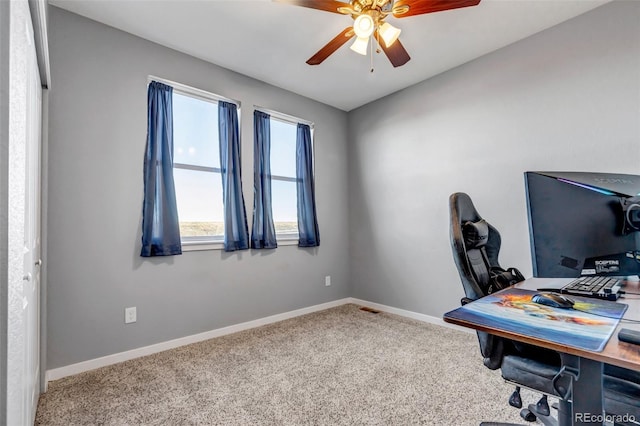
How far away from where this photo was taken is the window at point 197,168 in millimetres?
2822

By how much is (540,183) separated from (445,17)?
177 cm

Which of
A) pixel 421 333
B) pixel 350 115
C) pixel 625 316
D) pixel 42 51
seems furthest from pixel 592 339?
pixel 350 115

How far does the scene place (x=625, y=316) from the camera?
0.96 meters

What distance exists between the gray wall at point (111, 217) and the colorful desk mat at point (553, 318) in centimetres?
245

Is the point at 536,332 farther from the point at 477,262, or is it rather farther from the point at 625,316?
the point at 477,262

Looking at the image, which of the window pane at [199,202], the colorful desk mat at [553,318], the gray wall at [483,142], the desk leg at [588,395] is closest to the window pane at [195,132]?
the window pane at [199,202]

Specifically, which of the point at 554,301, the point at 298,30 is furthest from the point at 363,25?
the point at 554,301

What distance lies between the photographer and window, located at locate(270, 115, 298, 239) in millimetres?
3545

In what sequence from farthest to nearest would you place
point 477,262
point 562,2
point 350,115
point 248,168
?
point 350,115 → point 248,168 → point 562,2 → point 477,262

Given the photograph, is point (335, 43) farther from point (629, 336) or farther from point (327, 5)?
point (629, 336)

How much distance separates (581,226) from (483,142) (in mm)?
1936

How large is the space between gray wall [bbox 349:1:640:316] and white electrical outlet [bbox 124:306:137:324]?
2604mm

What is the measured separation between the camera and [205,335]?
2.84m

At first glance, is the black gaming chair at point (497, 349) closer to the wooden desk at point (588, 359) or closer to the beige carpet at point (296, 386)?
the wooden desk at point (588, 359)
